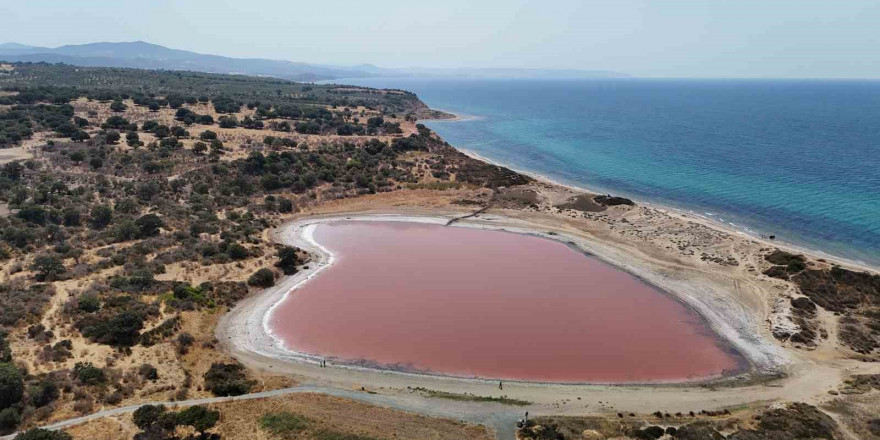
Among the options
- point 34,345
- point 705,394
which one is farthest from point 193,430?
point 705,394

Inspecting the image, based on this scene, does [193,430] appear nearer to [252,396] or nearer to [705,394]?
[252,396]

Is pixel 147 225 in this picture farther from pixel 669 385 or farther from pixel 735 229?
pixel 735 229

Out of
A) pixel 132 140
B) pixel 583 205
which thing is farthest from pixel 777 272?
pixel 132 140

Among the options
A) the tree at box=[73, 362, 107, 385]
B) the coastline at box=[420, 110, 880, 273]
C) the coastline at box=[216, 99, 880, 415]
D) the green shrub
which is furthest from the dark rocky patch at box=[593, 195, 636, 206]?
the tree at box=[73, 362, 107, 385]

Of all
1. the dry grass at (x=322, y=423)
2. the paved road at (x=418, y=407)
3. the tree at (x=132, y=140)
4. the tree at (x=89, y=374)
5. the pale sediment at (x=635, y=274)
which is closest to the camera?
the dry grass at (x=322, y=423)

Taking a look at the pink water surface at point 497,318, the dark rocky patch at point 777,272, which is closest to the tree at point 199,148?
the pink water surface at point 497,318

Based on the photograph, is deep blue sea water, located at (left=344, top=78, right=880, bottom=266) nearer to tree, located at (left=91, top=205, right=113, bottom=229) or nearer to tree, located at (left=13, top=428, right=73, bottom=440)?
tree, located at (left=13, top=428, right=73, bottom=440)

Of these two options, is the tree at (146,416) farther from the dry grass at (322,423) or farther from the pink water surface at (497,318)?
the pink water surface at (497,318)
